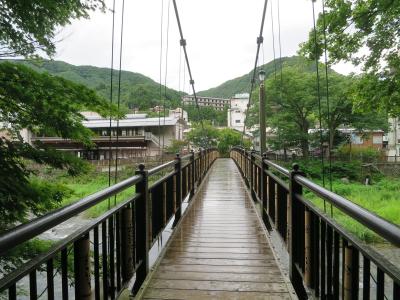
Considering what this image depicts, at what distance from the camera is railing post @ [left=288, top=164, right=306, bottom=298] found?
2449mm

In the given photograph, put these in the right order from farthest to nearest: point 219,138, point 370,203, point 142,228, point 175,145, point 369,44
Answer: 1. point 219,138
2. point 175,145
3. point 370,203
4. point 369,44
5. point 142,228

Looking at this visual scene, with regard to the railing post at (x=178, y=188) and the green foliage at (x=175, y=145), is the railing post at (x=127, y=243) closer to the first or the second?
the railing post at (x=178, y=188)

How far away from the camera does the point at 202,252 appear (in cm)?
351

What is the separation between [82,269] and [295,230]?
1504 mm

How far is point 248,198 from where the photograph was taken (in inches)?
273

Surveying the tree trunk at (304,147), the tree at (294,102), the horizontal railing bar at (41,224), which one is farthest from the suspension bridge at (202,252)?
the tree trunk at (304,147)

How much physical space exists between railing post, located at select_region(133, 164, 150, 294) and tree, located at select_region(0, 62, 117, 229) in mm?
803

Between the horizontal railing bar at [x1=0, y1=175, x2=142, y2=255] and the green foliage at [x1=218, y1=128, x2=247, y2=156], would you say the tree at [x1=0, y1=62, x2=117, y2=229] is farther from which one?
the green foliage at [x1=218, y1=128, x2=247, y2=156]

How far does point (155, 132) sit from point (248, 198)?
2895 cm

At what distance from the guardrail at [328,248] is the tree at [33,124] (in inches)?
69.7

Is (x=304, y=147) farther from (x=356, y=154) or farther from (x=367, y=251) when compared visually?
(x=367, y=251)

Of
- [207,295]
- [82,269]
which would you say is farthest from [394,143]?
[82,269]

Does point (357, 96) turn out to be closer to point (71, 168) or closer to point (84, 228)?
point (71, 168)

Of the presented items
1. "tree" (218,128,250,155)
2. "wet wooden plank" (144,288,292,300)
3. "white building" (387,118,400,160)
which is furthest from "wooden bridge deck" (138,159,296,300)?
"tree" (218,128,250,155)
